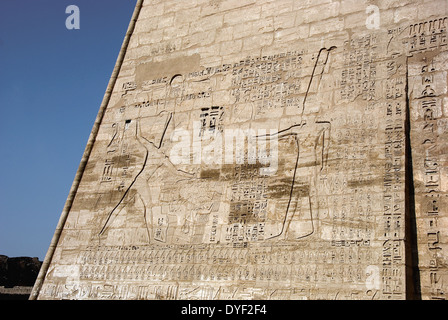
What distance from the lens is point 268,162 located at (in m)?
5.39

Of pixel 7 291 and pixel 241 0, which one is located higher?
pixel 241 0

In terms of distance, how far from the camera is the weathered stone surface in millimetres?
4598

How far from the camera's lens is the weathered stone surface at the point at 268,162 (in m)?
4.60

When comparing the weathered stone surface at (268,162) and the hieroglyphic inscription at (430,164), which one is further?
the weathered stone surface at (268,162)

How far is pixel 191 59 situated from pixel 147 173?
4.86 feet

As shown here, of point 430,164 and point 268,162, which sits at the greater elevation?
point 268,162

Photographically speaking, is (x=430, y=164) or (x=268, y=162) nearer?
(x=430, y=164)

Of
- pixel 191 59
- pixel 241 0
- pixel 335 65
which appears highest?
pixel 241 0

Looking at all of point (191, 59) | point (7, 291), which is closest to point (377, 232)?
point (191, 59)

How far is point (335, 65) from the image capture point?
5.41 metres

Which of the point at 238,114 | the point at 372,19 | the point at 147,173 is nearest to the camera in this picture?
the point at 372,19

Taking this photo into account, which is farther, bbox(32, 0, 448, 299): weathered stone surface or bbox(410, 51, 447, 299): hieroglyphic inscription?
bbox(32, 0, 448, 299): weathered stone surface
